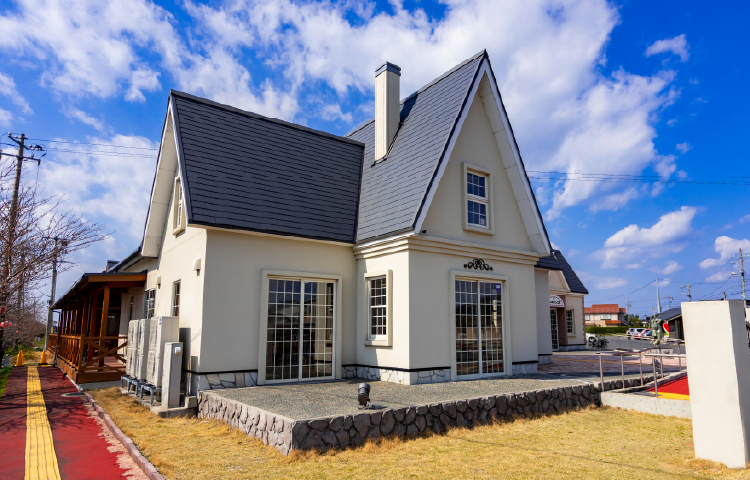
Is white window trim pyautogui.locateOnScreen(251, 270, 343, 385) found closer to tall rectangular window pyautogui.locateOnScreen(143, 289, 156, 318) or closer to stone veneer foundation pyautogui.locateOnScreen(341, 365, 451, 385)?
stone veneer foundation pyautogui.locateOnScreen(341, 365, 451, 385)

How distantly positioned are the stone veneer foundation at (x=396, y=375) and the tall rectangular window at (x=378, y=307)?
91 cm

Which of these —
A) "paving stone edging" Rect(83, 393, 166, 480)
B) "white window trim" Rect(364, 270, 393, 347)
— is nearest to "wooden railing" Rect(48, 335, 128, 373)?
"paving stone edging" Rect(83, 393, 166, 480)

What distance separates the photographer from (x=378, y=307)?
38.9ft

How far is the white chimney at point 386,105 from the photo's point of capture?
14.2 meters

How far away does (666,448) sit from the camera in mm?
7758

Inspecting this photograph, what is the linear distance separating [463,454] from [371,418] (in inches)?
60.4

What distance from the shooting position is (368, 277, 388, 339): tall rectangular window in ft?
38.1

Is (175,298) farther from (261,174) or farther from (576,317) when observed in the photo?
(576,317)

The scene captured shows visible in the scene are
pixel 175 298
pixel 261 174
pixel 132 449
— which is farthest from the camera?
pixel 175 298

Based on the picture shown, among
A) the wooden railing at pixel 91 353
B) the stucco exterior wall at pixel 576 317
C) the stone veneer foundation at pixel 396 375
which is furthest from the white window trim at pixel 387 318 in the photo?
the stucco exterior wall at pixel 576 317

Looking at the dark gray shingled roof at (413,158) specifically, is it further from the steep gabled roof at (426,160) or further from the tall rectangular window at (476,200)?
the tall rectangular window at (476,200)

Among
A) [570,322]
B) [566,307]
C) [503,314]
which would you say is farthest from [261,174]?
[570,322]

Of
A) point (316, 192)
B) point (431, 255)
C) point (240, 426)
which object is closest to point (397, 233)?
point (431, 255)

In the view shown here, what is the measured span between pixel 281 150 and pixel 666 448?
11.5 metres
